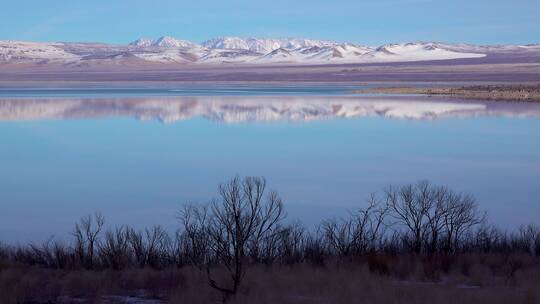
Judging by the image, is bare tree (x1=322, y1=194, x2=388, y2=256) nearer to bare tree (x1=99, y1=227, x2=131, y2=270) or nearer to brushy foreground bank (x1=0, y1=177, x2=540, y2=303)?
brushy foreground bank (x1=0, y1=177, x2=540, y2=303)

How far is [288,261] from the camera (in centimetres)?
741

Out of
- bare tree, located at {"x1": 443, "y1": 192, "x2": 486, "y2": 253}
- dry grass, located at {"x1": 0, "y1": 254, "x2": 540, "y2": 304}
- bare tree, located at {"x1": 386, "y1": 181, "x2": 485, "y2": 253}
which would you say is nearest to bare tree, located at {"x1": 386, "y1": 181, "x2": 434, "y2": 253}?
bare tree, located at {"x1": 386, "y1": 181, "x2": 485, "y2": 253}

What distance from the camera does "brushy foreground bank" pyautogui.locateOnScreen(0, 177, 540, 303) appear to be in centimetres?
582

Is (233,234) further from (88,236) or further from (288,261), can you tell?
(88,236)

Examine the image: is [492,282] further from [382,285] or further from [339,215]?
[339,215]

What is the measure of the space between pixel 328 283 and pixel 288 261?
1.30m

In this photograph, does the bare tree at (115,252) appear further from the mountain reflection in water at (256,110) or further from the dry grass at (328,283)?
the mountain reflection in water at (256,110)

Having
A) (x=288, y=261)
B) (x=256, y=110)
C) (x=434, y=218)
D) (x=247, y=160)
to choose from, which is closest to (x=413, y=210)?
(x=434, y=218)

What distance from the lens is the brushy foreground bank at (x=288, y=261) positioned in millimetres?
5816

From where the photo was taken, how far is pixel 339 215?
9.11 m

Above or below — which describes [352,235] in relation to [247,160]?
below

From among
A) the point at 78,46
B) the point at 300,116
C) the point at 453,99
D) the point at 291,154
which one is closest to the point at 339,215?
the point at 291,154

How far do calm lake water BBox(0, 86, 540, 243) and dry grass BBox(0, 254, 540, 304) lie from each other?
1.87 m

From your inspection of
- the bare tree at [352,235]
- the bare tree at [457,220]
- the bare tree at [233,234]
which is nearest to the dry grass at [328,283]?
the bare tree at [233,234]
